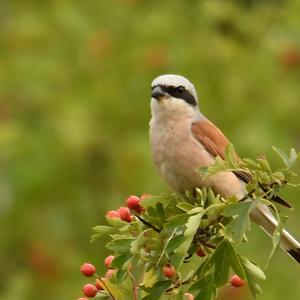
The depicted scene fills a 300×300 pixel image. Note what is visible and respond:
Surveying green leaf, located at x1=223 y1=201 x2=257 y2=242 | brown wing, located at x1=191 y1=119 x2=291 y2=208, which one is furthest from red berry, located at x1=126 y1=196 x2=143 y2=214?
brown wing, located at x1=191 y1=119 x2=291 y2=208

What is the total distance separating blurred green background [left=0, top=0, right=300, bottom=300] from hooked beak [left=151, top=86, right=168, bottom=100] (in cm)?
325

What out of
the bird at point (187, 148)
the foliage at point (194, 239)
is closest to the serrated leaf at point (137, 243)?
the foliage at point (194, 239)

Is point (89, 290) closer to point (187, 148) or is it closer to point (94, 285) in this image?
point (94, 285)

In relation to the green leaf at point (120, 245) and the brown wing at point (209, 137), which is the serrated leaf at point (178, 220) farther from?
the brown wing at point (209, 137)

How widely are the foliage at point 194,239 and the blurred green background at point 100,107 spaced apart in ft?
15.2

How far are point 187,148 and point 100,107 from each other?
4597mm

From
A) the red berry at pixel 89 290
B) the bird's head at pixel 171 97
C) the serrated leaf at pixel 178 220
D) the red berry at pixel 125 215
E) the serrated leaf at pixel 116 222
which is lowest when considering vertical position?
the red berry at pixel 89 290

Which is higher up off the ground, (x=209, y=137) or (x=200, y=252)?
(x=209, y=137)

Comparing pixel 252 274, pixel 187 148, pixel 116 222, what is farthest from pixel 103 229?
pixel 187 148

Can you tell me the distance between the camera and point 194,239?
160 inches

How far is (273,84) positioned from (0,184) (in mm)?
2929

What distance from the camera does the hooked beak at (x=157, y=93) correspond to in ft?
18.0

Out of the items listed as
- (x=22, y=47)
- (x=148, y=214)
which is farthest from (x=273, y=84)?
(x=148, y=214)

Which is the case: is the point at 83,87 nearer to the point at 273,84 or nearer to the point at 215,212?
the point at 273,84
